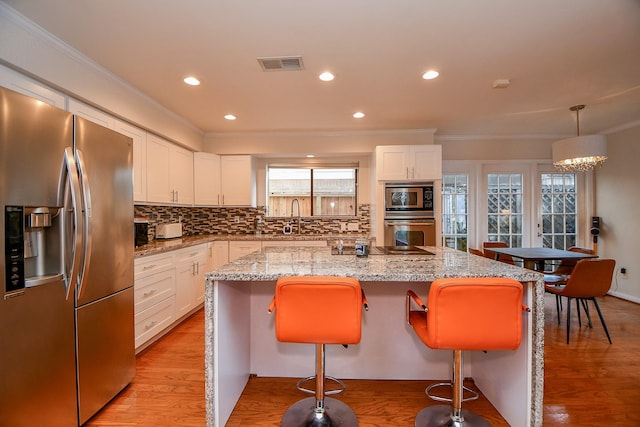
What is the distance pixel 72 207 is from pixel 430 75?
2.80 meters

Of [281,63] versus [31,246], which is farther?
[281,63]

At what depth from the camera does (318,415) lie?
1705 millimetres

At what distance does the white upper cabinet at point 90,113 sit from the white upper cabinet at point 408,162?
3.05 metres

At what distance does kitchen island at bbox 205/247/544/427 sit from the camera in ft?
5.16

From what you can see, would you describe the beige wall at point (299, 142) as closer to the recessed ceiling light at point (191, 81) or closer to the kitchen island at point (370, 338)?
the recessed ceiling light at point (191, 81)

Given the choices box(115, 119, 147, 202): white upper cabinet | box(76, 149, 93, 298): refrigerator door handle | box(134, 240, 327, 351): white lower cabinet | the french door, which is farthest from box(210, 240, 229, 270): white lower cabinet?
the french door

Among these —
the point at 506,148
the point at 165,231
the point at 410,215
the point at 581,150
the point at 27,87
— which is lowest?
the point at 165,231

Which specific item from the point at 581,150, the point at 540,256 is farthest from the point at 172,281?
the point at 581,150

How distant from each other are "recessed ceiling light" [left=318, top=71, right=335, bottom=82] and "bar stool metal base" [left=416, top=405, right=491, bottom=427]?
8.53 ft

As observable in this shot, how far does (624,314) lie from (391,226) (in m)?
2.98

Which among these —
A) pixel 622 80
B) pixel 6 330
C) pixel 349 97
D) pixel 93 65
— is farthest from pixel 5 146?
pixel 622 80

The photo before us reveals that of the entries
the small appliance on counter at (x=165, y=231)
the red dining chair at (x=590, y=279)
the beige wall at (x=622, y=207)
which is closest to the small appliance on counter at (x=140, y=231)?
the small appliance on counter at (x=165, y=231)

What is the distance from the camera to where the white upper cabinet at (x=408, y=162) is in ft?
13.4

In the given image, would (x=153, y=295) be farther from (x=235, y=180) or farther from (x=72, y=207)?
(x=235, y=180)
